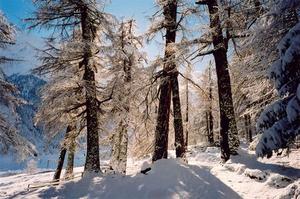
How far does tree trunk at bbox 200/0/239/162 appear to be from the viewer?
12.3 meters

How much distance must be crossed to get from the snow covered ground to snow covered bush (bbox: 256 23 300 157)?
2.34 metres

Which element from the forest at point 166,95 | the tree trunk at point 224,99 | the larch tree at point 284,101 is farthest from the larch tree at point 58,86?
the larch tree at point 284,101

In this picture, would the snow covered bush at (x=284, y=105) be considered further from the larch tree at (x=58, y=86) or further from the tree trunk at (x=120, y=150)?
the tree trunk at (x=120, y=150)

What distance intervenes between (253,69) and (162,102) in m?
5.03

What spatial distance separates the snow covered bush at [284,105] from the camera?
5.88 metres

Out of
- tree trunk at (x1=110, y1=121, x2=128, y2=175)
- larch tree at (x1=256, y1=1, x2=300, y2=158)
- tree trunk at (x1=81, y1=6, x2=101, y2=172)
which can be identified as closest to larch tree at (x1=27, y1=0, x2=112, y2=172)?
tree trunk at (x1=81, y1=6, x2=101, y2=172)

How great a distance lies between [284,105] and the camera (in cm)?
645

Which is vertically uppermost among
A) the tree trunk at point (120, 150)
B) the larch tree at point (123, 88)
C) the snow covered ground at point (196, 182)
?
the larch tree at point (123, 88)

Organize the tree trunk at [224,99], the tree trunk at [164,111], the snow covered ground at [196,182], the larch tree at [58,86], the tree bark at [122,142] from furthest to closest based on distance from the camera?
the tree bark at [122,142] < the larch tree at [58,86] < the tree trunk at [164,111] < the tree trunk at [224,99] < the snow covered ground at [196,182]

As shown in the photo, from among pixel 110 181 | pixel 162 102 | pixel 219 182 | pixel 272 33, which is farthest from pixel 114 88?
pixel 272 33

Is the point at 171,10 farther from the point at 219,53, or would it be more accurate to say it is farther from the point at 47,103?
the point at 47,103

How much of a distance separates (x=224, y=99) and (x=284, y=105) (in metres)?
6.02

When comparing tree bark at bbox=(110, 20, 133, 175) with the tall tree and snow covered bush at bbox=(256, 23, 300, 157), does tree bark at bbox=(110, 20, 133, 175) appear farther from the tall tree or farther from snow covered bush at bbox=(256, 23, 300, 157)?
snow covered bush at bbox=(256, 23, 300, 157)

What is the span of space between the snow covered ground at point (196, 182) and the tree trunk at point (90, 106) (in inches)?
47.2
